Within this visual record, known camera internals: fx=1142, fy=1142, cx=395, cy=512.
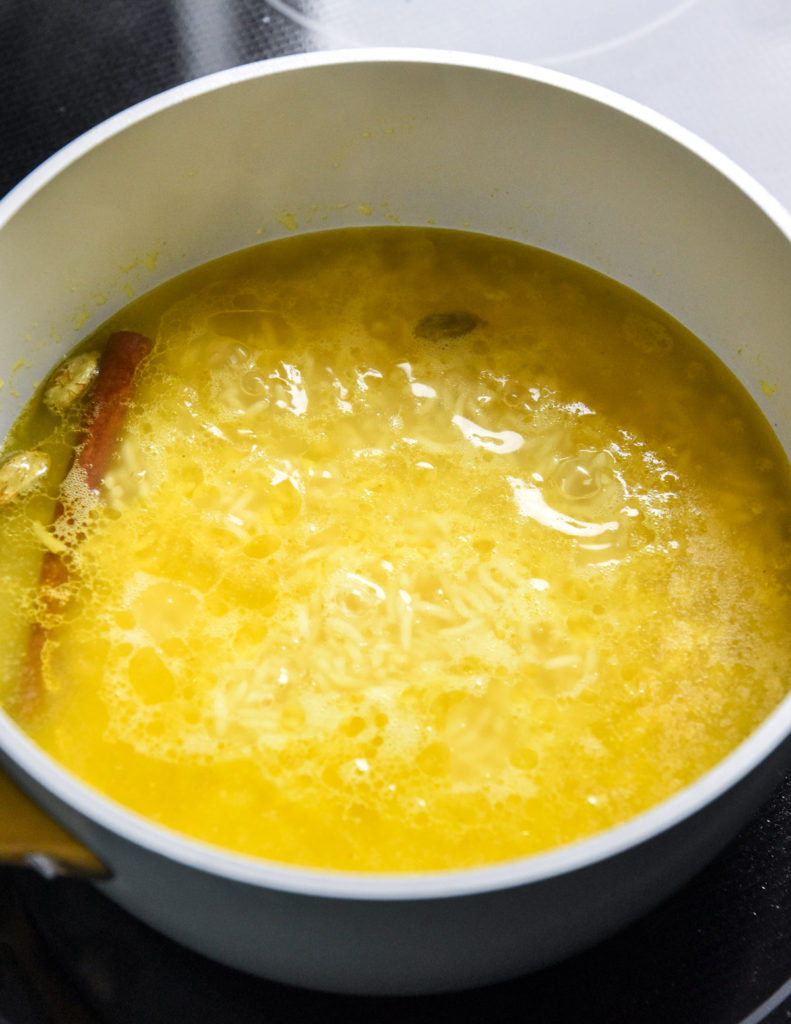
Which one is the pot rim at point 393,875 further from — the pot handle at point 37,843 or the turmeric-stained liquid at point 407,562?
the turmeric-stained liquid at point 407,562

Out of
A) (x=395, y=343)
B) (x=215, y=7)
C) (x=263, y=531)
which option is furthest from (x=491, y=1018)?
(x=215, y=7)

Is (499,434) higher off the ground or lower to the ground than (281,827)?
higher

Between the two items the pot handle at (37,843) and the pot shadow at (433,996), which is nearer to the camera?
the pot handle at (37,843)

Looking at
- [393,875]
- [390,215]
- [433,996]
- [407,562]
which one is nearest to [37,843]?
[393,875]

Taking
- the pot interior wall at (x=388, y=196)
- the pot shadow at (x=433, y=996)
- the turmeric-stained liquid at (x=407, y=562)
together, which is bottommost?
the pot shadow at (x=433, y=996)

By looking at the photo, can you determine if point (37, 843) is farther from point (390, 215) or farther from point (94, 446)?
point (390, 215)

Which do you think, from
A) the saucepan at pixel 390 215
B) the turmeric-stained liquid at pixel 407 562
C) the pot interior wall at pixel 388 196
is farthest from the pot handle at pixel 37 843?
the pot interior wall at pixel 388 196

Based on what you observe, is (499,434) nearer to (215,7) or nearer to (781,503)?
(781,503)
